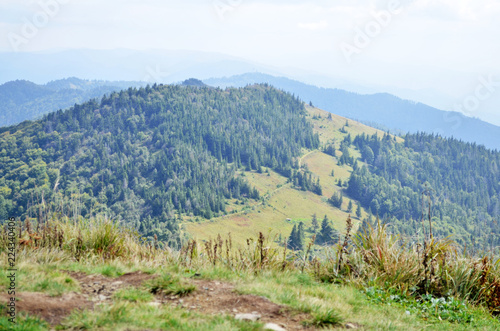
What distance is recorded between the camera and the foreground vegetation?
15.1 ft

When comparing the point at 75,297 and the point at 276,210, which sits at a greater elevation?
the point at 75,297

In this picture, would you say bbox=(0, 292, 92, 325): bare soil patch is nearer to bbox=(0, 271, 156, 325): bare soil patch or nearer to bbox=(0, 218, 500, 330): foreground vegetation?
bbox=(0, 271, 156, 325): bare soil patch

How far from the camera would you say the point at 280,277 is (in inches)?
262

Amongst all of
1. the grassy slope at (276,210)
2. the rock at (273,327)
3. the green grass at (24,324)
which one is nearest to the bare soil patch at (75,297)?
the green grass at (24,324)

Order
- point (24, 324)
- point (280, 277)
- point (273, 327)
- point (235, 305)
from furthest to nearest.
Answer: point (280, 277) → point (235, 305) → point (273, 327) → point (24, 324)

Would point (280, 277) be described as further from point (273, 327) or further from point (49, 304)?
point (49, 304)

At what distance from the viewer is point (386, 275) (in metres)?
6.87

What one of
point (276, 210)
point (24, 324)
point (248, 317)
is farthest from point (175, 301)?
point (276, 210)

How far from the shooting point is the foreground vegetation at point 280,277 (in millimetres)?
4603

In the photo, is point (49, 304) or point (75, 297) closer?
point (49, 304)

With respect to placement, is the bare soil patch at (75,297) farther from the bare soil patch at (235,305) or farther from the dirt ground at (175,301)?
the bare soil patch at (235,305)

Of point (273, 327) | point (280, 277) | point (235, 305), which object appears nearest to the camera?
point (273, 327)

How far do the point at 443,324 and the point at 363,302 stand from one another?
1.13 meters

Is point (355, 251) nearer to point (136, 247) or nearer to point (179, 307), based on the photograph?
point (179, 307)
